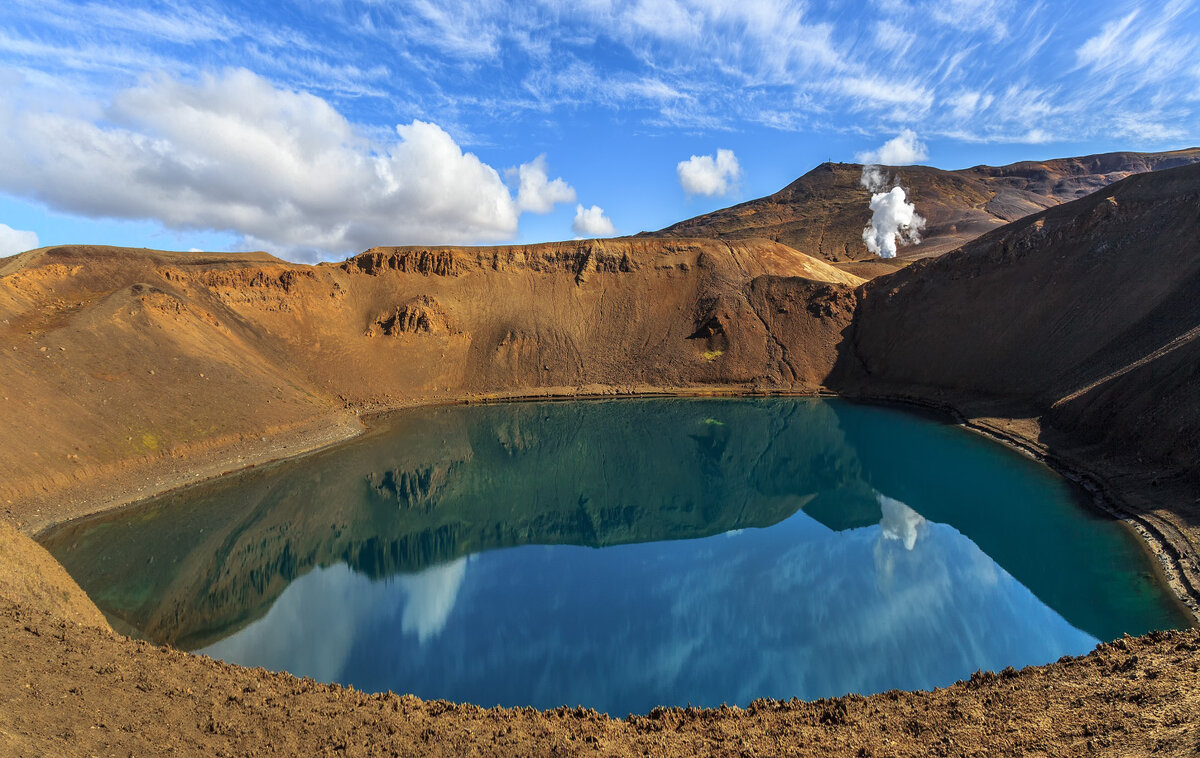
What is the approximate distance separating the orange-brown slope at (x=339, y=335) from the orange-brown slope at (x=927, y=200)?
44.2 meters

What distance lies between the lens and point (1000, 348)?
39.3m

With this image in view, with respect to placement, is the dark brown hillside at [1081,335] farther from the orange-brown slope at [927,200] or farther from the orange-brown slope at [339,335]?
the orange-brown slope at [927,200]

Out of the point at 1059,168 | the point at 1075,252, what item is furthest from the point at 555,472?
the point at 1059,168

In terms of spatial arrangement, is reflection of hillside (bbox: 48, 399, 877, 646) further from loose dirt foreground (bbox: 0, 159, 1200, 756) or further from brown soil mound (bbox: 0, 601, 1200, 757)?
brown soil mound (bbox: 0, 601, 1200, 757)

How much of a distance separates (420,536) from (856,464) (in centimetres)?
2057

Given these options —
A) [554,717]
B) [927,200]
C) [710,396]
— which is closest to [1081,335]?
[710,396]

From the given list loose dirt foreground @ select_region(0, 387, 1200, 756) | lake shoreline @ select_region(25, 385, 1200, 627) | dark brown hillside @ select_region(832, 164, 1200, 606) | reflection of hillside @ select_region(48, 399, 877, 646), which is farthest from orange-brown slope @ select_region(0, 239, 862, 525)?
loose dirt foreground @ select_region(0, 387, 1200, 756)

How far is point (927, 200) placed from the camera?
365ft

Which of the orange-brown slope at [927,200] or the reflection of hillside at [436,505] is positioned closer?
the reflection of hillside at [436,505]

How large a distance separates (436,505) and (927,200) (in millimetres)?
111772

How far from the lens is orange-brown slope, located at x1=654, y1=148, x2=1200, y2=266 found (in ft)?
336

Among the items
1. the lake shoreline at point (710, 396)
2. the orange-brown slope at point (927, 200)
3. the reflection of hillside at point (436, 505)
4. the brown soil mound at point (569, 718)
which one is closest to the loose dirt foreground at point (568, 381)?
the brown soil mound at point (569, 718)

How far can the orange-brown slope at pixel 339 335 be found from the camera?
29062 millimetres

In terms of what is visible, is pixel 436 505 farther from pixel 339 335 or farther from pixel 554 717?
pixel 339 335
